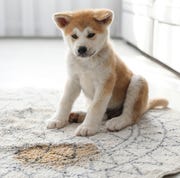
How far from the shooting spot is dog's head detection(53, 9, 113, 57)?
1.26 m

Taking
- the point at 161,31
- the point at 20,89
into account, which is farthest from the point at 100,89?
the point at 161,31

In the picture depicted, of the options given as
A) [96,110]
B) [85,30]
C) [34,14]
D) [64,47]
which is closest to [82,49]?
[85,30]

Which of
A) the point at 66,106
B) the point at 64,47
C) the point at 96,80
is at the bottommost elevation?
the point at 64,47

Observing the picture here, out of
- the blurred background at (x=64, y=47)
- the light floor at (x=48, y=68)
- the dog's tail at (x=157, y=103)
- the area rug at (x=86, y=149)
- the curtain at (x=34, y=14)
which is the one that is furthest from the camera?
the curtain at (x=34, y=14)

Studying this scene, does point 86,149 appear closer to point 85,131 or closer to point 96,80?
point 85,131

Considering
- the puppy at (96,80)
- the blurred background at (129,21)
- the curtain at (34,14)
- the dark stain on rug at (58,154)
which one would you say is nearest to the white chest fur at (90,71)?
the puppy at (96,80)

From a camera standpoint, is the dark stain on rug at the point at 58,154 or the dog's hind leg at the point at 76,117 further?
the dog's hind leg at the point at 76,117

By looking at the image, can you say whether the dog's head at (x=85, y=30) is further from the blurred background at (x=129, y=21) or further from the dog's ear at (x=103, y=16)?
the blurred background at (x=129, y=21)

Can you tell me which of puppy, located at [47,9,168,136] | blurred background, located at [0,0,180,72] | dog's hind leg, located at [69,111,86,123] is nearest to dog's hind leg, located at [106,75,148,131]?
puppy, located at [47,9,168,136]

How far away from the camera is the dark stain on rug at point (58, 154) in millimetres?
1055

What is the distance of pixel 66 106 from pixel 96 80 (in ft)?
0.51

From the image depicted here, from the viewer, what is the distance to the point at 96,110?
4.23 feet

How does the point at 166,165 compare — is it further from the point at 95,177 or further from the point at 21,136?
the point at 21,136

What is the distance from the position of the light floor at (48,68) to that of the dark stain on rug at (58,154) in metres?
0.66
